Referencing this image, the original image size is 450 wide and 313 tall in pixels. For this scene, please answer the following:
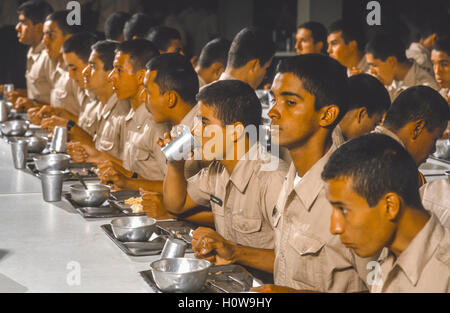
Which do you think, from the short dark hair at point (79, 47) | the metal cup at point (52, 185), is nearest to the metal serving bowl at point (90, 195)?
the metal cup at point (52, 185)

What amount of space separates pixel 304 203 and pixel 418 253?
53 cm

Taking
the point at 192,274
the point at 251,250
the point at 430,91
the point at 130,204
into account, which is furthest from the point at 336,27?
the point at 192,274

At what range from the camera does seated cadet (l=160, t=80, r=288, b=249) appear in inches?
87.5

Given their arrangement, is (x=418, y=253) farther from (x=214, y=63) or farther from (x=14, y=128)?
(x=14, y=128)

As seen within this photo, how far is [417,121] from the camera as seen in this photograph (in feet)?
8.20

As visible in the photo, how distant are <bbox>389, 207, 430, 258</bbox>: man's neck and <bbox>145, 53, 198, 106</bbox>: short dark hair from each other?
5.26ft

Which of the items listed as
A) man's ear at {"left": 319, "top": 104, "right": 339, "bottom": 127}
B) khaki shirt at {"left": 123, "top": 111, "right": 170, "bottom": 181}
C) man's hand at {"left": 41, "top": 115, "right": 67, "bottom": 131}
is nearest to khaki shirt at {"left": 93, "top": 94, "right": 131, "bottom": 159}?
man's hand at {"left": 41, "top": 115, "right": 67, "bottom": 131}

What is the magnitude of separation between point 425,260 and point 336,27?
4716 mm

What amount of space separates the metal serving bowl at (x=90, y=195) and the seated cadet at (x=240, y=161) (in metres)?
0.47

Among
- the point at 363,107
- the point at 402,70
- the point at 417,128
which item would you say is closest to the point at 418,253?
the point at 417,128

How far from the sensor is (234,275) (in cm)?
174

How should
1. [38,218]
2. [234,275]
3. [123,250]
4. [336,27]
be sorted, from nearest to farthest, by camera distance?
[234,275]
[123,250]
[38,218]
[336,27]

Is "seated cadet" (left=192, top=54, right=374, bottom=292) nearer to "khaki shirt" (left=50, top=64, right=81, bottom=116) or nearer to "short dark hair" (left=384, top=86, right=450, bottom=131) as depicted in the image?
"short dark hair" (left=384, top=86, right=450, bottom=131)
